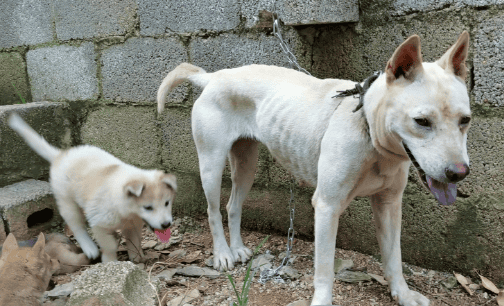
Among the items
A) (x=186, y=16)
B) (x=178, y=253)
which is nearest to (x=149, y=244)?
(x=178, y=253)

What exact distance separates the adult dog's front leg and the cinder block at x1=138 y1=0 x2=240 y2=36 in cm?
182

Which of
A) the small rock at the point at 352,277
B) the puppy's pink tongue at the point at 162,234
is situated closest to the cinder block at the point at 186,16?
the puppy's pink tongue at the point at 162,234

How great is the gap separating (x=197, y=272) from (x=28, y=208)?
159cm

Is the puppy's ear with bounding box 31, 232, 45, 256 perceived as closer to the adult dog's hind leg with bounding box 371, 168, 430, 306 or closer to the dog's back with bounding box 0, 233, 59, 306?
the dog's back with bounding box 0, 233, 59, 306

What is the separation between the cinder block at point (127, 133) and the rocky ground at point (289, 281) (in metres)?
1.00

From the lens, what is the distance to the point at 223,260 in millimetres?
3260

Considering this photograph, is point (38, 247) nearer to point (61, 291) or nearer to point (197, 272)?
point (61, 291)

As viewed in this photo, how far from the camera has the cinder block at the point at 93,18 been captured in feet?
13.5

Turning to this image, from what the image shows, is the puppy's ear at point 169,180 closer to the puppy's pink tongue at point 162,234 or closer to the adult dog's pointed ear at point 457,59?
the puppy's pink tongue at point 162,234

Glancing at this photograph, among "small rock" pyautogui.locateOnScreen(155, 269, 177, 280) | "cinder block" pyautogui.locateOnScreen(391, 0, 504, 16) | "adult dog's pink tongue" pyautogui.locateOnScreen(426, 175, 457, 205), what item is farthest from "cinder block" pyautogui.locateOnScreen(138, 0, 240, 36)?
"adult dog's pink tongue" pyautogui.locateOnScreen(426, 175, 457, 205)

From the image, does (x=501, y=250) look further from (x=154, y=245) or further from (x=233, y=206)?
(x=154, y=245)

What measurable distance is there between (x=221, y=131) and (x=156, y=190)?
59cm

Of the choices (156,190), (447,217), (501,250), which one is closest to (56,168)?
(156,190)

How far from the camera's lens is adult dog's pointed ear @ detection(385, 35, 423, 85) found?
6.20ft
